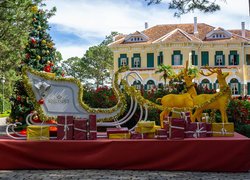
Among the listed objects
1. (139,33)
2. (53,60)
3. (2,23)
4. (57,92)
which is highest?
(139,33)

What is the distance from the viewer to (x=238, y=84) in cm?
3825

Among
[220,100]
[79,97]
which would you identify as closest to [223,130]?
[220,100]

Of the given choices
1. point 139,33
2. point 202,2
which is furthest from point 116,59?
point 202,2

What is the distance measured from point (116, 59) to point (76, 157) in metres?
32.6

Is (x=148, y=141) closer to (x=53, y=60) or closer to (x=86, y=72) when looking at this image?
(x=53, y=60)

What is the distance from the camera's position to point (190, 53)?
3756 cm

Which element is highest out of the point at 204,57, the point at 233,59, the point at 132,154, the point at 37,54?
the point at 204,57

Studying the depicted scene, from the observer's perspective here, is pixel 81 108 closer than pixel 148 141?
No

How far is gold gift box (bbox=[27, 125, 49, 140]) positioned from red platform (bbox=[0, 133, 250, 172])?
145mm

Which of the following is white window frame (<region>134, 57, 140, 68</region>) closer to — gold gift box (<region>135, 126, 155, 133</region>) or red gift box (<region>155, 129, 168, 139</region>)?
gold gift box (<region>135, 126, 155, 133</region>)

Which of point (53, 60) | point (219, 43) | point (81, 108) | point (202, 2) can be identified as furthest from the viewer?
point (219, 43)

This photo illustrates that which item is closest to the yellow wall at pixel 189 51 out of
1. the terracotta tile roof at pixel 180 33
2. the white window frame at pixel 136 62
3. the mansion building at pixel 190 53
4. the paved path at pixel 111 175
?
the mansion building at pixel 190 53

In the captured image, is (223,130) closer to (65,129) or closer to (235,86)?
(65,129)

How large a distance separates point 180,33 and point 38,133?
32.2 m
